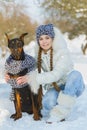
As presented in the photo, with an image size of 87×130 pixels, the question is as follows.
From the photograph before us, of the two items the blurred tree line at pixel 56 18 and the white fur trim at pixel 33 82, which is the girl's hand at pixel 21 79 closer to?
the white fur trim at pixel 33 82

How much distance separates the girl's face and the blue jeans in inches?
14.8

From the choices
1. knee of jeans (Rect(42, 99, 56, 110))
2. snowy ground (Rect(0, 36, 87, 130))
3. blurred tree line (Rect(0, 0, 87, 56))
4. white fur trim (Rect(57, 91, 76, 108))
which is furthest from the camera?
blurred tree line (Rect(0, 0, 87, 56))

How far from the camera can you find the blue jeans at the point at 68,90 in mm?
3977

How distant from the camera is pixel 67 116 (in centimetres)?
415

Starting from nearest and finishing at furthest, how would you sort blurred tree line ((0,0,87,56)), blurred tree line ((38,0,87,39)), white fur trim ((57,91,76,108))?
white fur trim ((57,91,76,108)) < blurred tree line ((0,0,87,56)) < blurred tree line ((38,0,87,39))

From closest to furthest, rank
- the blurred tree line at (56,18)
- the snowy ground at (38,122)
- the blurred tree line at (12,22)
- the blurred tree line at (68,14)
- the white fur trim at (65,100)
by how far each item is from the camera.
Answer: the snowy ground at (38,122)
the white fur trim at (65,100)
the blurred tree line at (12,22)
the blurred tree line at (56,18)
the blurred tree line at (68,14)

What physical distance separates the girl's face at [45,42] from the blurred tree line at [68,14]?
20.1 m

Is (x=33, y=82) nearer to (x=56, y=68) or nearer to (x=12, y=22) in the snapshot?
(x=56, y=68)

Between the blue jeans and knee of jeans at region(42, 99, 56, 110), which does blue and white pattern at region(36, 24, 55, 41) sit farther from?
knee of jeans at region(42, 99, 56, 110)

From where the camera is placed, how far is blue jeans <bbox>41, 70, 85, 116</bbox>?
13.0 feet

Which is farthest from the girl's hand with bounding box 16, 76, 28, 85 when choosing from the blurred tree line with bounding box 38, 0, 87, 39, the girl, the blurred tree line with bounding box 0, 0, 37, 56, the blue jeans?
the blurred tree line with bounding box 38, 0, 87, 39

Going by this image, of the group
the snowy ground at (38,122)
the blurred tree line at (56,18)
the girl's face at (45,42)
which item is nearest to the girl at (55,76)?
the girl's face at (45,42)

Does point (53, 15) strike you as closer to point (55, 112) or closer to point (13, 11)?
point (13, 11)

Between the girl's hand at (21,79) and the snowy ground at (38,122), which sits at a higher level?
the girl's hand at (21,79)
